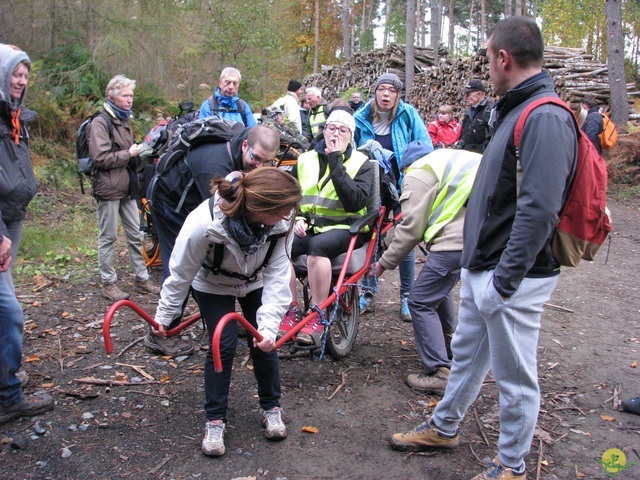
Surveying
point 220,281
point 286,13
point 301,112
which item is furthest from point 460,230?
point 286,13

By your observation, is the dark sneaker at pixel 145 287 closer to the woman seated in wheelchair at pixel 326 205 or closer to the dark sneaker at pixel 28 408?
the woman seated in wheelchair at pixel 326 205

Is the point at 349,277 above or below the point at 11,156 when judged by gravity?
below

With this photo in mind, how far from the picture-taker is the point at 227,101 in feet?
20.2

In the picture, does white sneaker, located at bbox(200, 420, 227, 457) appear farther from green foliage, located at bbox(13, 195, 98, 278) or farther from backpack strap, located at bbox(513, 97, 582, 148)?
green foliage, located at bbox(13, 195, 98, 278)

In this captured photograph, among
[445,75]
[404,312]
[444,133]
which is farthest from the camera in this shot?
[445,75]

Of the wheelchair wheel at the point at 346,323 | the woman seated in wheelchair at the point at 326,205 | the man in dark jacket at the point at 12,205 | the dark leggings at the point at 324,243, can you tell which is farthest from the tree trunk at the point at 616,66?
the man in dark jacket at the point at 12,205

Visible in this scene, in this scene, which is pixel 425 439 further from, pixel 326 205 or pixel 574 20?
pixel 574 20

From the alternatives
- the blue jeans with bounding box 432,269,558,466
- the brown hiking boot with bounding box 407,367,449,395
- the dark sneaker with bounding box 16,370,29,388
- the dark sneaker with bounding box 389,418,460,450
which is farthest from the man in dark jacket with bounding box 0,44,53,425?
the blue jeans with bounding box 432,269,558,466

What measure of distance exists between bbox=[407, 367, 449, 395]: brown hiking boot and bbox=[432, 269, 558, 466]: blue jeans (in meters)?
1.01

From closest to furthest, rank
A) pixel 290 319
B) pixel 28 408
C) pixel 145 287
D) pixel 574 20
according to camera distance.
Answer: pixel 28 408 < pixel 290 319 < pixel 145 287 < pixel 574 20

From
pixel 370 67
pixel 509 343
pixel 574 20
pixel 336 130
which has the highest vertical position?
pixel 574 20

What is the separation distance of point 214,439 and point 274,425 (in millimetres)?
368

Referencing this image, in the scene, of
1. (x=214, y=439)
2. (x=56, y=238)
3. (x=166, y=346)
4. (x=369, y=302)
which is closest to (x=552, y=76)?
(x=369, y=302)

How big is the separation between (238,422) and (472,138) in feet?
21.0
